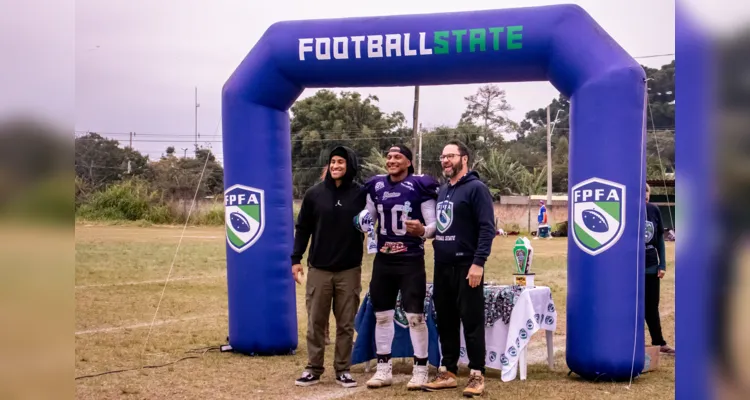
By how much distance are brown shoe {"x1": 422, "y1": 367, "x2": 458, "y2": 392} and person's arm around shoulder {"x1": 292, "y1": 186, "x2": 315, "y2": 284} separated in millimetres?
1222

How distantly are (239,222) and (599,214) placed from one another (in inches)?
117

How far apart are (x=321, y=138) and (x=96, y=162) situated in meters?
16.4

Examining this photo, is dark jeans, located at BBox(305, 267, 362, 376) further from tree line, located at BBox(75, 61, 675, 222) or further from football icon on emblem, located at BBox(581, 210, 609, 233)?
tree line, located at BBox(75, 61, 675, 222)

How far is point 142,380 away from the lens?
554 centimetres

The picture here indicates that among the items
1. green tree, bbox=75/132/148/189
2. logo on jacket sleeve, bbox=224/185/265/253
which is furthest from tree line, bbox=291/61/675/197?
logo on jacket sleeve, bbox=224/185/265/253

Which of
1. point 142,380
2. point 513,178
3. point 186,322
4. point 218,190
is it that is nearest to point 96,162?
point 218,190

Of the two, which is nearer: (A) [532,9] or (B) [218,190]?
(A) [532,9]

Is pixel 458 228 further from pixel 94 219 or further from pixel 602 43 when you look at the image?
pixel 94 219

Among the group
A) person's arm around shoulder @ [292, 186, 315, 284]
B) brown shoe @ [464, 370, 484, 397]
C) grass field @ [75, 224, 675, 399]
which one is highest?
person's arm around shoulder @ [292, 186, 315, 284]

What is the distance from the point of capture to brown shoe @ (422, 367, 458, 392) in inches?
206

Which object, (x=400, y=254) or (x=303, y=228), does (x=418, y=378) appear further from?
(x=303, y=228)

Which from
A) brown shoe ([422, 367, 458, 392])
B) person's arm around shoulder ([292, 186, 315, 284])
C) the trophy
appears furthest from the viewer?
the trophy

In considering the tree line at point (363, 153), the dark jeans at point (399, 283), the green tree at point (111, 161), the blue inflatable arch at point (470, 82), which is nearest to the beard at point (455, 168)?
the dark jeans at point (399, 283)

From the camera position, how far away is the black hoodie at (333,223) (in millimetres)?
5484
